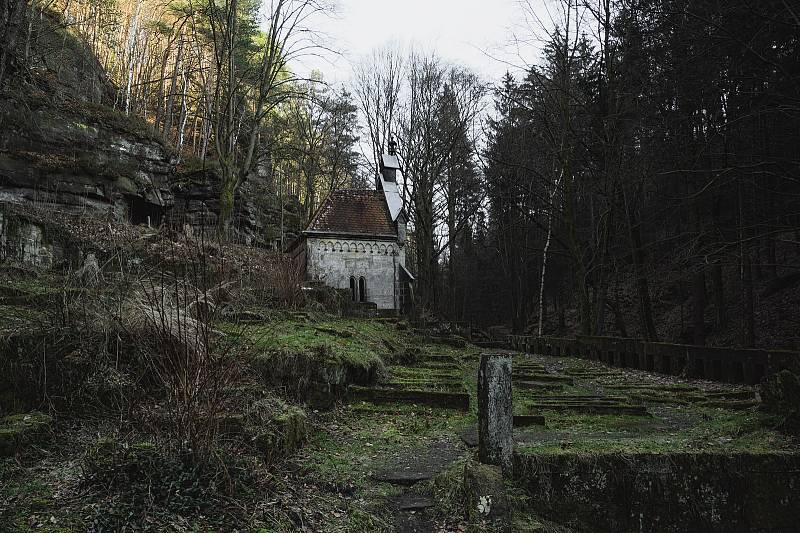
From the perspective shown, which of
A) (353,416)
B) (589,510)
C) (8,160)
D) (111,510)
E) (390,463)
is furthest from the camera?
(8,160)

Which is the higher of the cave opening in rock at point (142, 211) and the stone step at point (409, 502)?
the cave opening in rock at point (142, 211)

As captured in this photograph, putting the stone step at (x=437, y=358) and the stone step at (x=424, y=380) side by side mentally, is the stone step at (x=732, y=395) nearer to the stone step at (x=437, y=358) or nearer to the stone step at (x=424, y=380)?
the stone step at (x=424, y=380)

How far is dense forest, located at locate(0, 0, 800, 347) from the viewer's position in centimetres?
872

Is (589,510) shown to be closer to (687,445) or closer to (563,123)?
(687,445)

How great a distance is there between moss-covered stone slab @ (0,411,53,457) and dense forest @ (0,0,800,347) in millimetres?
5502

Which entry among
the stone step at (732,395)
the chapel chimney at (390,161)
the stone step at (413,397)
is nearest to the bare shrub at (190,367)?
the stone step at (413,397)

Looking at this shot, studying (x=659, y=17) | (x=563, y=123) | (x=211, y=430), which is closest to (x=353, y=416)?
(x=211, y=430)

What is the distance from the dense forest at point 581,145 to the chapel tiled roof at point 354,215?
1.80 m

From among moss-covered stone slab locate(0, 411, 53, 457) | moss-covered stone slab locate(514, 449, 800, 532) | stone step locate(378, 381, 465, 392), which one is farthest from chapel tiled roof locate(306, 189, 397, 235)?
moss-covered stone slab locate(514, 449, 800, 532)

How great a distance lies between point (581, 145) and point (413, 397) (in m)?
14.8

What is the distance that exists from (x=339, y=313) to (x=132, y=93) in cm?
2351

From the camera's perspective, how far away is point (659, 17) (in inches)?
384

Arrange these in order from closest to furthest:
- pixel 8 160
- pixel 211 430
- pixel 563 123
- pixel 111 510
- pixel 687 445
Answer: pixel 111 510, pixel 211 430, pixel 687 445, pixel 8 160, pixel 563 123

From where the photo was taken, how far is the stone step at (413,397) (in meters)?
7.33
